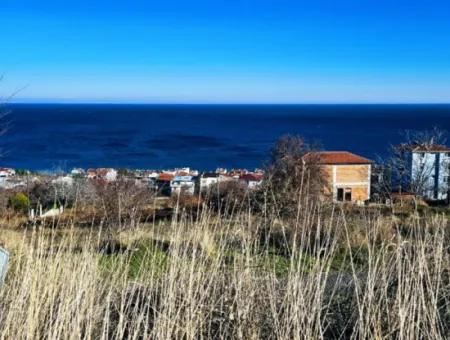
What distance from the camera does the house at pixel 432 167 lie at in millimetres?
22406

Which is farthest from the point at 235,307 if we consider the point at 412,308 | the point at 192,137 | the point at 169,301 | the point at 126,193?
the point at 192,137

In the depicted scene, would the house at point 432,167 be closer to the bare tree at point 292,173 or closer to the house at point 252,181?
the house at point 252,181

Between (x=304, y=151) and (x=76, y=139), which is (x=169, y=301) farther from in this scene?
(x=76, y=139)

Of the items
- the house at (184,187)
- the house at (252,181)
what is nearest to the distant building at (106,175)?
the house at (184,187)

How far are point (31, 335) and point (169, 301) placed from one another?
27.9 inches

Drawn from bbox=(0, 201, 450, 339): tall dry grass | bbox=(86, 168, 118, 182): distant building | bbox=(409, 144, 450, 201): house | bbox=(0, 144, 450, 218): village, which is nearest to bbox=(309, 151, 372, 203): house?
bbox=(0, 144, 450, 218): village

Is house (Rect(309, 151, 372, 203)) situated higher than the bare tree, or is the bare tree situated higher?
the bare tree

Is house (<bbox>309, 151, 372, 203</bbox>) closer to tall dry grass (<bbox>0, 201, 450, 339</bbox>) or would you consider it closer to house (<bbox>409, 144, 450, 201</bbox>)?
house (<bbox>409, 144, 450, 201</bbox>)

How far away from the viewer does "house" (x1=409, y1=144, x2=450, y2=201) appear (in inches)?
882

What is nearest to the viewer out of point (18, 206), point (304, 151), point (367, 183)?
point (18, 206)

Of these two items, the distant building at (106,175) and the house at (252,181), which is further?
the distant building at (106,175)

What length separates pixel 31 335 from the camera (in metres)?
2.57

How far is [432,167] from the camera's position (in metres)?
23.1

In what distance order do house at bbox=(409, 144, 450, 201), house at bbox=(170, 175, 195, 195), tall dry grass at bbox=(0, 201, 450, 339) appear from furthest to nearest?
1. house at bbox=(409, 144, 450, 201)
2. house at bbox=(170, 175, 195, 195)
3. tall dry grass at bbox=(0, 201, 450, 339)
